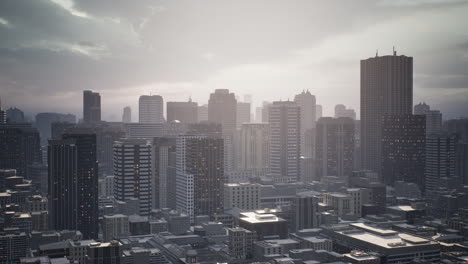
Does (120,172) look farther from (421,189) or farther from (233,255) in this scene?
(421,189)

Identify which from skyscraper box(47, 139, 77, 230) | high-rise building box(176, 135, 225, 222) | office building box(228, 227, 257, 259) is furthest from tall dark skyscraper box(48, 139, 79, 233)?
office building box(228, 227, 257, 259)

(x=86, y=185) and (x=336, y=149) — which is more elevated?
(x=336, y=149)

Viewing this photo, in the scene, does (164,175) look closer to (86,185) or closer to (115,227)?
(86,185)

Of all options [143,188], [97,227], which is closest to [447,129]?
[143,188]

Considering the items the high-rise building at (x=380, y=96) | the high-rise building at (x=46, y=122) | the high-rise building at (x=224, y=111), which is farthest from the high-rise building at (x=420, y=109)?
the high-rise building at (x=46, y=122)

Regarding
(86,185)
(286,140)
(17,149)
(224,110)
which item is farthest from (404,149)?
(17,149)

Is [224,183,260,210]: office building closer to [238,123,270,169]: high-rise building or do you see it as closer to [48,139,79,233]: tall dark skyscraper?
[48,139,79,233]: tall dark skyscraper
